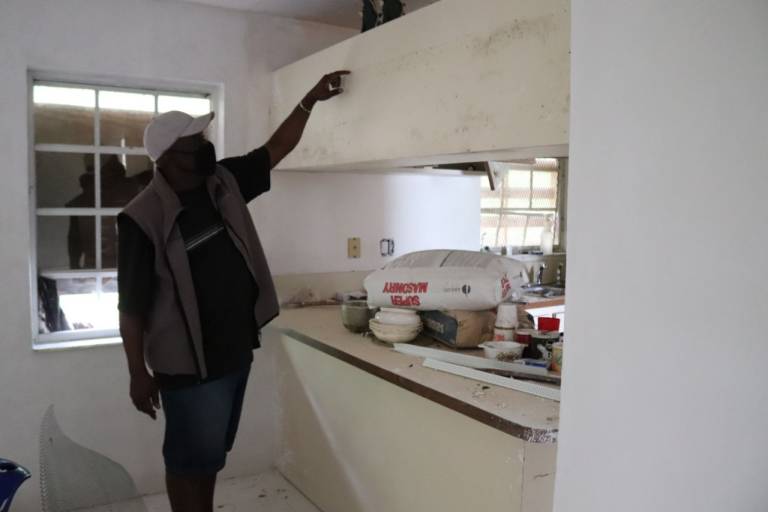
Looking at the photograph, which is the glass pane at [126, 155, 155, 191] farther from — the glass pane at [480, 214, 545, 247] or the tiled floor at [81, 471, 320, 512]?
the glass pane at [480, 214, 545, 247]

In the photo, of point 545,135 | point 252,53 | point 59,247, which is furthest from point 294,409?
point 545,135

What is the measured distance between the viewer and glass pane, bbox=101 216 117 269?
300 centimetres

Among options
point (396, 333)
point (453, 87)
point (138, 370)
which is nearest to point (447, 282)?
point (396, 333)

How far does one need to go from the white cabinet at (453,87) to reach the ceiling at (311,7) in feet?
1.32

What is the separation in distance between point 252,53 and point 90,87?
778mm

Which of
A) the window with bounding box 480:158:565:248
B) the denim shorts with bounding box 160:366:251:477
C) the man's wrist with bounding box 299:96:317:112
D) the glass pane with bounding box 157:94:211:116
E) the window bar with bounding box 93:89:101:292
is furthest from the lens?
the window with bounding box 480:158:565:248

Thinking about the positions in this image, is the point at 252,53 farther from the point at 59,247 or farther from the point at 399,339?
the point at 399,339

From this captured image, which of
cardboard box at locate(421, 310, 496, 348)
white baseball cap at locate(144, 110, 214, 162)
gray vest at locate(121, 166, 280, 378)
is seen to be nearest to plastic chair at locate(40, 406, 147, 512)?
gray vest at locate(121, 166, 280, 378)

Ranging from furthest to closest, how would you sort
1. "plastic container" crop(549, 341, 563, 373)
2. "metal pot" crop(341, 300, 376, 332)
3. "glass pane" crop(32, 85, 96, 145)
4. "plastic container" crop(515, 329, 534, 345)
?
"glass pane" crop(32, 85, 96, 145) < "metal pot" crop(341, 300, 376, 332) < "plastic container" crop(515, 329, 534, 345) < "plastic container" crop(549, 341, 563, 373)

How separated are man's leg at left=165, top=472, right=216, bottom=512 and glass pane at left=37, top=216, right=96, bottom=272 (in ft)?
3.90

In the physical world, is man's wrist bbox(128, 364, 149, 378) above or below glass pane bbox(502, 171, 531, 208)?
below

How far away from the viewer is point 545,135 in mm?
1648

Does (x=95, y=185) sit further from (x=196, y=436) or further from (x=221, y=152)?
(x=196, y=436)

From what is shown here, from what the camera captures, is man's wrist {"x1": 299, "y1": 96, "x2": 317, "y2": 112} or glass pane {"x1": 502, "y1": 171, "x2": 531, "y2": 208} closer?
man's wrist {"x1": 299, "y1": 96, "x2": 317, "y2": 112}
